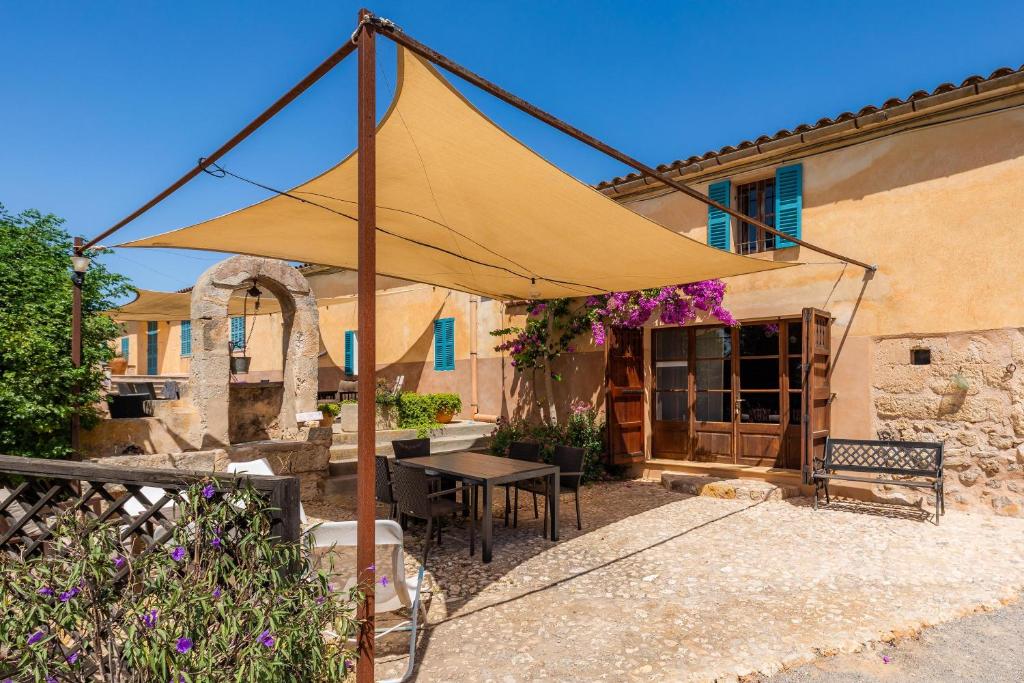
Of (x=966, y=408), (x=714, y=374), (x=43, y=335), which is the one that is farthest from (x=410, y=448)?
(x=966, y=408)

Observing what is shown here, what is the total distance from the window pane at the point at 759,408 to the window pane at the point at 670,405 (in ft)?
2.38

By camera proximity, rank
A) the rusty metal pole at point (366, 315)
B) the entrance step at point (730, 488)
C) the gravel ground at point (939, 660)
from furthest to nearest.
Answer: the entrance step at point (730, 488), the gravel ground at point (939, 660), the rusty metal pole at point (366, 315)

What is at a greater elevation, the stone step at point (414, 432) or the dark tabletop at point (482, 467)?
the dark tabletop at point (482, 467)

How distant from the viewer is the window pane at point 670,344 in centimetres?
762

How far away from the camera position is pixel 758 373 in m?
7.02

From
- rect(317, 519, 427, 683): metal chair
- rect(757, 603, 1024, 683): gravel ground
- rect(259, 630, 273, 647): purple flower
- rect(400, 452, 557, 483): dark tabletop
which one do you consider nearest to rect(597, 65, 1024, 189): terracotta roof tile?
rect(400, 452, 557, 483): dark tabletop

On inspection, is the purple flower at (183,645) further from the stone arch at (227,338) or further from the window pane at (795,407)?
the window pane at (795,407)

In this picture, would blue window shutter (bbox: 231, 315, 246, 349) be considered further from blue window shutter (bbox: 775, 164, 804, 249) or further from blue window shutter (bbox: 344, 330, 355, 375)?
blue window shutter (bbox: 775, 164, 804, 249)

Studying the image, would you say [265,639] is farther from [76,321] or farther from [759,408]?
[759,408]

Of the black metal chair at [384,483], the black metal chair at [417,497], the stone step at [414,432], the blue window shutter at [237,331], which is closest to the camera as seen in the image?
the black metal chair at [417,497]

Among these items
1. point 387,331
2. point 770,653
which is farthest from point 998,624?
point 387,331

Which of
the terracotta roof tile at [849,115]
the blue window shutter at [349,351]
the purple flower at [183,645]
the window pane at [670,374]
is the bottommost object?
the purple flower at [183,645]

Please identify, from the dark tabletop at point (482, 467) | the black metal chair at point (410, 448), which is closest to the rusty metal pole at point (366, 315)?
the dark tabletop at point (482, 467)

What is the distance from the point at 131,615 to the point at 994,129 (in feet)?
23.5
